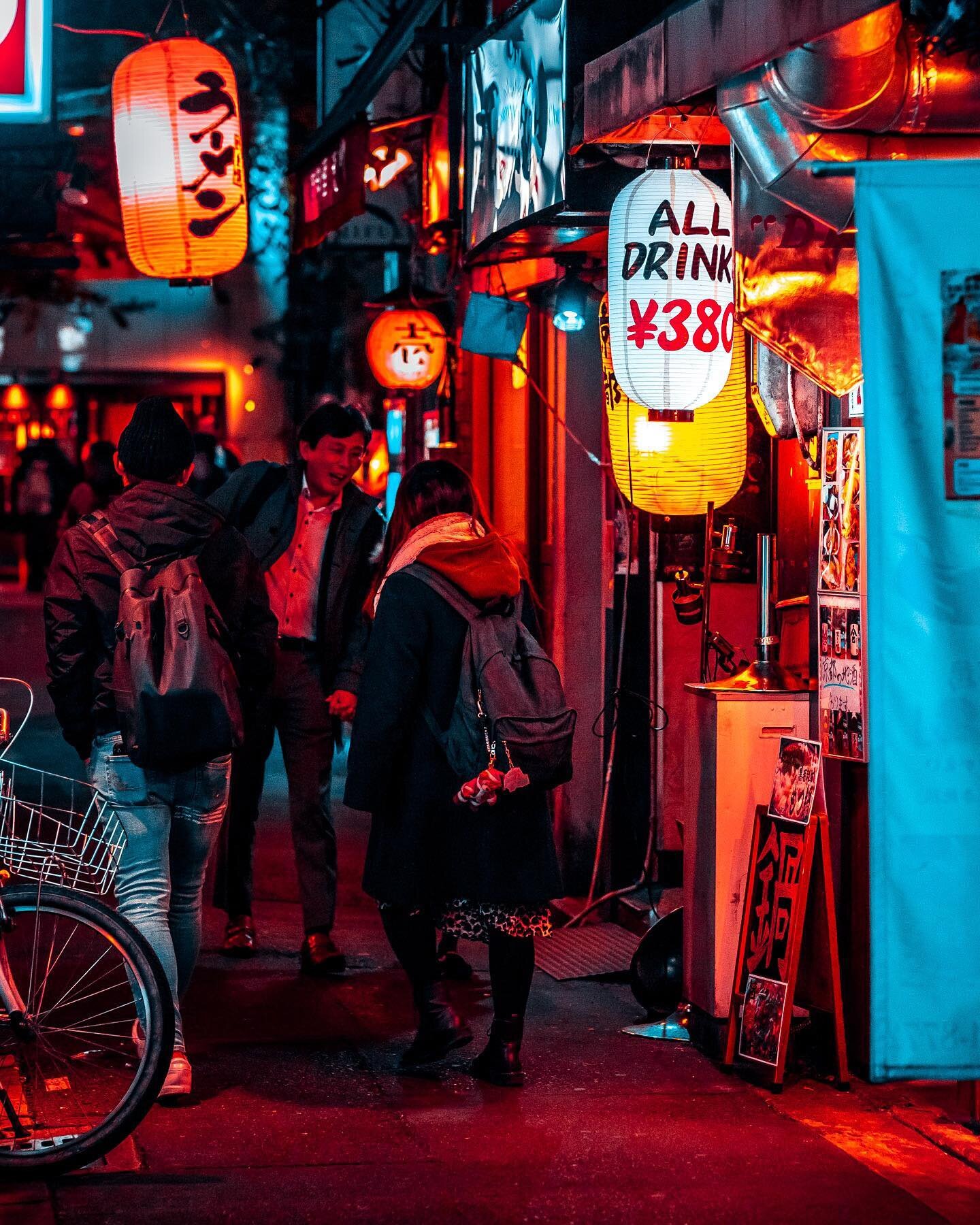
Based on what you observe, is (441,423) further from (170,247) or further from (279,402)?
(279,402)

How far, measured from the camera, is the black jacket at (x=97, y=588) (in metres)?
5.53

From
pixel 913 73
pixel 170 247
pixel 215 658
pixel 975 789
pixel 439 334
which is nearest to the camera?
pixel 975 789

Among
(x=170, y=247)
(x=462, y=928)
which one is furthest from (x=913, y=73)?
(x=170, y=247)

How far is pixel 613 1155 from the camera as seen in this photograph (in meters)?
5.20

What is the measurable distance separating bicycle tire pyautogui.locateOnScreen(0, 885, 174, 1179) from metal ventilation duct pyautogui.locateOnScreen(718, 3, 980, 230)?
3.15m

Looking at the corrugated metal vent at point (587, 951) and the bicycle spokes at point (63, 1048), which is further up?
the bicycle spokes at point (63, 1048)

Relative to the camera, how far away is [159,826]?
18.2 ft

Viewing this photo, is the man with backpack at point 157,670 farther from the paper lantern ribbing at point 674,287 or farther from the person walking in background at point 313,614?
the paper lantern ribbing at point 674,287

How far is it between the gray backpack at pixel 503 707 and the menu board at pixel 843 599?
3.19ft

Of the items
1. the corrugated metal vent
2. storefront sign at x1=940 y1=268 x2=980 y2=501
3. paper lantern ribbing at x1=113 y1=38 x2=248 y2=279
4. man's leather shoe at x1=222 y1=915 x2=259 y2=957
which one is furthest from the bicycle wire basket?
paper lantern ribbing at x1=113 y1=38 x2=248 y2=279

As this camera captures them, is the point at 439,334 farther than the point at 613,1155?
Yes

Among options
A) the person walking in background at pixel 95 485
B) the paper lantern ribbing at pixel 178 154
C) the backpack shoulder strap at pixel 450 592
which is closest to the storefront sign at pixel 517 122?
the paper lantern ribbing at pixel 178 154

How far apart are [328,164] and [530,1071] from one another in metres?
9.05

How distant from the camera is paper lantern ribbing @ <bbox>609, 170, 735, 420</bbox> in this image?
6.88m
